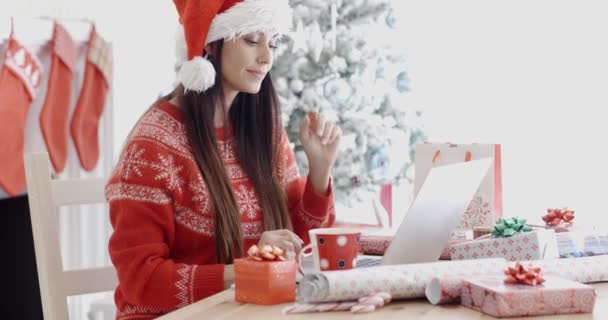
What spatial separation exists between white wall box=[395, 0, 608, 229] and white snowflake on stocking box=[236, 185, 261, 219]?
2.12 meters

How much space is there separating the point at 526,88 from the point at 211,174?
2277mm

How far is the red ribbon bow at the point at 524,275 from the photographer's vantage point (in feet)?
4.15

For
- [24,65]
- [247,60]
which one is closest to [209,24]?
[247,60]

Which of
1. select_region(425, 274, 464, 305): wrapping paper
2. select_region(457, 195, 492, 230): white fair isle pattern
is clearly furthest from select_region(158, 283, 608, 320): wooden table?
select_region(457, 195, 492, 230): white fair isle pattern

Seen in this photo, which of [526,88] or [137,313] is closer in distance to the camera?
[137,313]

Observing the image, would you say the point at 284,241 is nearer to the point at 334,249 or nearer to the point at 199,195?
the point at 334,249

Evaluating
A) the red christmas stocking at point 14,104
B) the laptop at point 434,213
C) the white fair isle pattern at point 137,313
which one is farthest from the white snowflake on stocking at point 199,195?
the red christmas stocking at point 14,104

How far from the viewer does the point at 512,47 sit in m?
3.87

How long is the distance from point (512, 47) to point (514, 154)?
1.48 ft

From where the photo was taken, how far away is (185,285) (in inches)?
65.7

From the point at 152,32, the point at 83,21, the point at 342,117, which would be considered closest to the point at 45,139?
the point at 83,21

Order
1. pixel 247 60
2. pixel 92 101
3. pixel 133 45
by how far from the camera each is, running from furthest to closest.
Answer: pixel 133 45
pixel 92 101
pixel 247 60

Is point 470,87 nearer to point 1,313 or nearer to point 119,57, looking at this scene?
point 119,57

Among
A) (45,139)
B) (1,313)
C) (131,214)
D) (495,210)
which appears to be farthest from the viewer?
(45,139)
